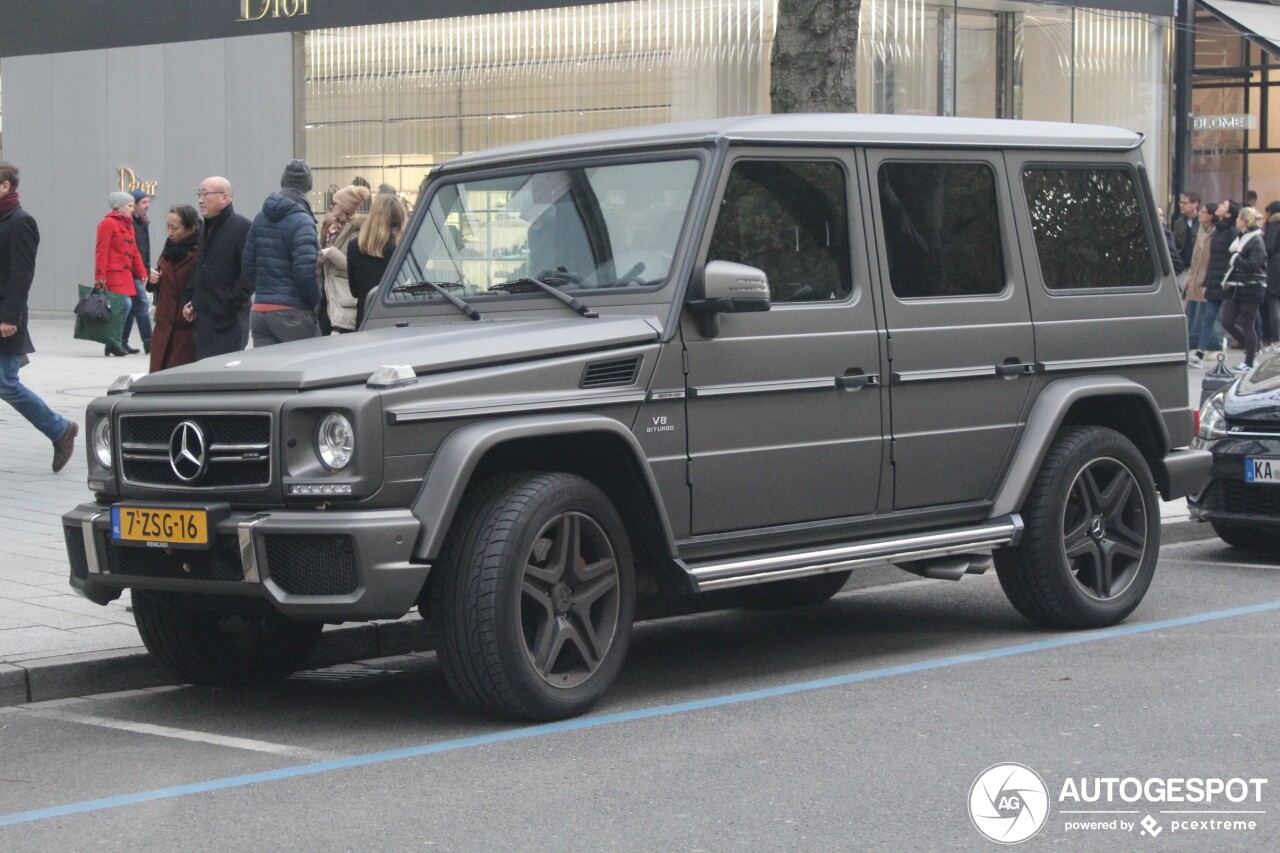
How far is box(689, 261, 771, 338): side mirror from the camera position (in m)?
6.38

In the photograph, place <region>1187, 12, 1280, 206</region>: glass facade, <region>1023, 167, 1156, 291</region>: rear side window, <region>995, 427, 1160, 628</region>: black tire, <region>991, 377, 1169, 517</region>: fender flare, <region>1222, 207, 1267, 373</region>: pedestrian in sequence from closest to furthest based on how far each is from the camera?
<region>991, 377, 1169, 517</region>: fender flare → <region>995, 427, 1160, 628</region>: black tire → <region>1023, 167, 1156, 291</region>: rear side window → <region>1222, 207, 1267, 373</region>: pedestrian → <region>1187, 12, 1280, 206</region>: glass facade

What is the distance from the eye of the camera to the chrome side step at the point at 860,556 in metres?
6.52

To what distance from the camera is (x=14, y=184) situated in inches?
465

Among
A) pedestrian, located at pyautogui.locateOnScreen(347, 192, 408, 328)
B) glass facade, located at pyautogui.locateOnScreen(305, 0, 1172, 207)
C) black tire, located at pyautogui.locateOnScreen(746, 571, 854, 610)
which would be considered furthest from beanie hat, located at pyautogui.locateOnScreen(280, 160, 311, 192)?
glass facade, located at pyautogui.locateOnScreen(305, 0, 1172, 207)

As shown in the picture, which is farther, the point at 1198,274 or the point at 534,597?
the point at 1198,274

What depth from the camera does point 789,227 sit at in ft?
22.8

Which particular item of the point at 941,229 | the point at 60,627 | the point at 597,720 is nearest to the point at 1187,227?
the point at 941,229

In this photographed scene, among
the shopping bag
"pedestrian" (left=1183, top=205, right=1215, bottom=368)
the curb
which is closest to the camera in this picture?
the curb

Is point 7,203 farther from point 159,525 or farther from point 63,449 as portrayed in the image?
point 159,525

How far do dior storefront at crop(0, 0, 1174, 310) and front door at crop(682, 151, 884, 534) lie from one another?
15916mm

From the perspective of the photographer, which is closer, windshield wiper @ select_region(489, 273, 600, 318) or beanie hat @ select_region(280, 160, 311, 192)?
windshield wiper @ select_region(489, 273, 600, 318)

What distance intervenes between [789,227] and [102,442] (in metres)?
2.62

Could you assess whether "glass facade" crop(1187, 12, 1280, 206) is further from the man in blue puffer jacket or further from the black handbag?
the man in blue puffer jacket

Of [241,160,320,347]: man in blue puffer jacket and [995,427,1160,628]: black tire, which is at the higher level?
[241,160,320,347]: man in blue puffer jacket
